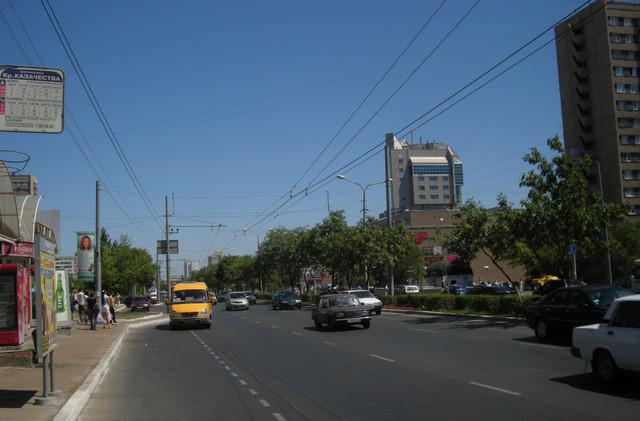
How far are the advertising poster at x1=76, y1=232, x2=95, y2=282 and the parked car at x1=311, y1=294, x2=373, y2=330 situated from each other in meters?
15.2

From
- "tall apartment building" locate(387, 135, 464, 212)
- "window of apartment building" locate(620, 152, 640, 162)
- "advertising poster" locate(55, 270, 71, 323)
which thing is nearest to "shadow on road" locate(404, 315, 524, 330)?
"advertising poster" locate(55, 270, 71, 323)

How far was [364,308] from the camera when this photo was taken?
25812mm

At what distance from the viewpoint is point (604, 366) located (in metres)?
10.4

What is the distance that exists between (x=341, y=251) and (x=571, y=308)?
33.8 meters

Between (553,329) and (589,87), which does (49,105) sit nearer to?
(553,329)

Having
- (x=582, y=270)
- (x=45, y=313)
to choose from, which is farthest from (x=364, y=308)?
(x=582, y=270)

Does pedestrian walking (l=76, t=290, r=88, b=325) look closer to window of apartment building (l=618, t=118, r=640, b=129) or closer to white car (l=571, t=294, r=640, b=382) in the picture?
white car (l=571, t=294, r=640, b=382)

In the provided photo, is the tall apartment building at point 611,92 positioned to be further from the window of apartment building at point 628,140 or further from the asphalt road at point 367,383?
the asphalt road at point 367,383

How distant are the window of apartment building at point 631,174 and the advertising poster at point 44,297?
86968mm

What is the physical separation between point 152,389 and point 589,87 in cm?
9016

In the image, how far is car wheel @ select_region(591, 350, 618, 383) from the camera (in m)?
10.2

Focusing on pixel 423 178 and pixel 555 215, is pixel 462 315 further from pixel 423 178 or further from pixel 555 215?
pixel 423 178

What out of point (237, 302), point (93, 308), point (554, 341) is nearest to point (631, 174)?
point (237, 302)

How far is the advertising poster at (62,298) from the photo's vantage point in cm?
1555
